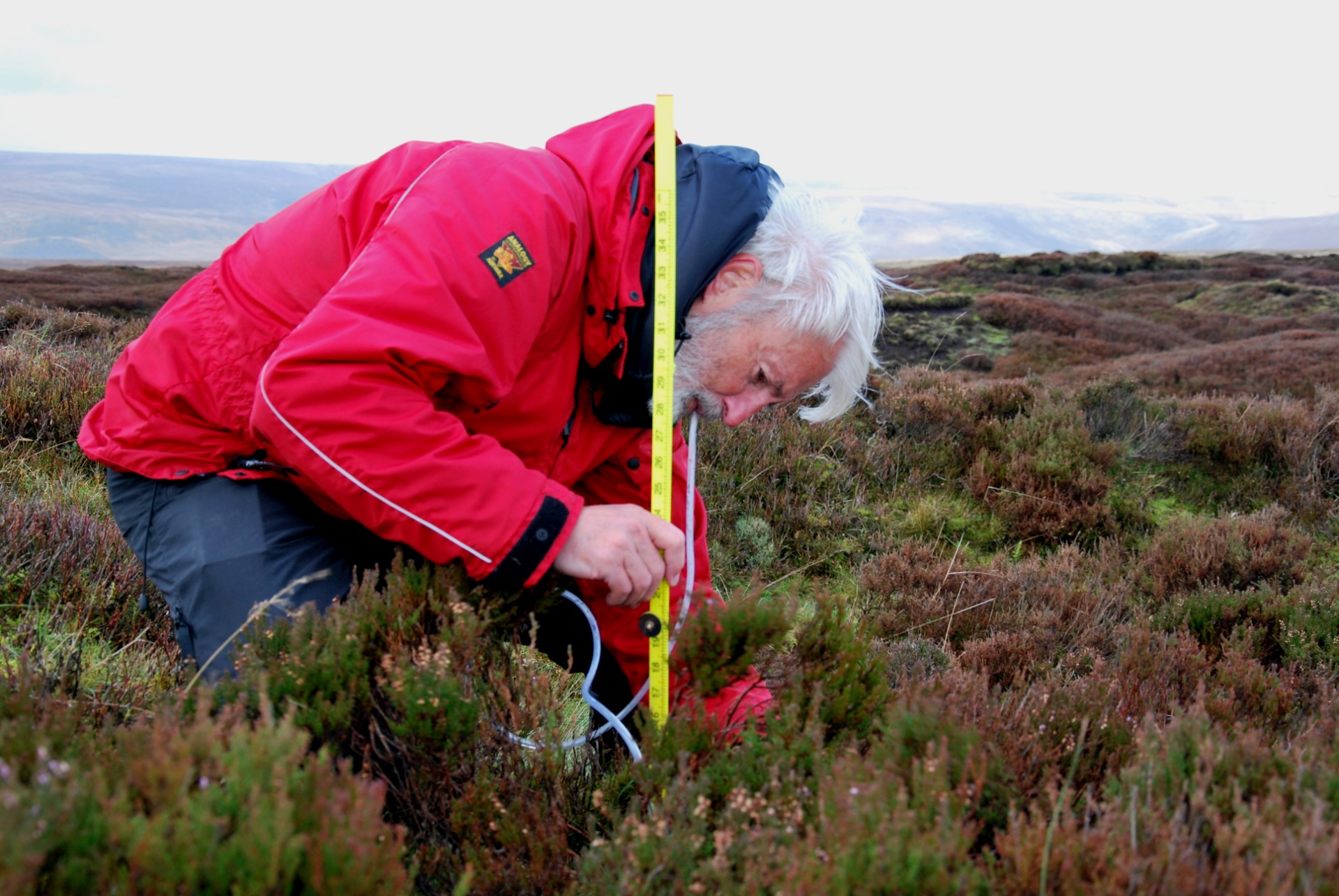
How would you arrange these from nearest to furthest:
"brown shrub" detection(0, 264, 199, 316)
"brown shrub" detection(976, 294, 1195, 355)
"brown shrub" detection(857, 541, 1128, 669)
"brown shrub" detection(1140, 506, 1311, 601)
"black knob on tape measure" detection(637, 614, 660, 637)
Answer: "black knob on tape measure" detection(637, 614, 660, 637) → "brown shrub" detection(857, 541, 1128, 669) → "brown shrub" detection(1140, 506, 1311, 601) → "brown shrub" detection(976, 294, 1195, 355) → "brown shrub" detection(0, 264, 199, 316)

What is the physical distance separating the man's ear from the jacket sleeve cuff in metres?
0.78

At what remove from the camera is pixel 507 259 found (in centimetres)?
190

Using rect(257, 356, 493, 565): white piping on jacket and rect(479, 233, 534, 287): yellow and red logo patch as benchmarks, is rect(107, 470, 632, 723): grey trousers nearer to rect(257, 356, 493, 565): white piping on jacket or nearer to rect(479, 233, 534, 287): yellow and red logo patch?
rect(257, 356, 493, 565): white piping on jacket

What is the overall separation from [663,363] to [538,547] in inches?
22.8

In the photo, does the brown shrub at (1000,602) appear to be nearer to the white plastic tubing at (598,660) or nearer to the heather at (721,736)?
the heather at (721,736)

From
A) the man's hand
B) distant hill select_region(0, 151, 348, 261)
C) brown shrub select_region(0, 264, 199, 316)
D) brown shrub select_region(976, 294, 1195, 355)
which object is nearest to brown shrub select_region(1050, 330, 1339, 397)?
brown shrub select_region(976, 294, 1195, 355)

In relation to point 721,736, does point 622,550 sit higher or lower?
higher

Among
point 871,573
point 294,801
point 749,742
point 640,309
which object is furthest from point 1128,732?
point 871,573

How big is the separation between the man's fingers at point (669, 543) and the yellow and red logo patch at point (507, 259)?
0.64 metres

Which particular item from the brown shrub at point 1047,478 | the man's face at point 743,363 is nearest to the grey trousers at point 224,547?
the man's face at point 743,363

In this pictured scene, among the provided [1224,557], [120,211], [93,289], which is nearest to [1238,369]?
[1224,557]

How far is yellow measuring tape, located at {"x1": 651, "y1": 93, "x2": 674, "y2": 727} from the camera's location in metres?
2.16

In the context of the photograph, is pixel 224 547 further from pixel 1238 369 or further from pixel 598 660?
pixel 1238 369

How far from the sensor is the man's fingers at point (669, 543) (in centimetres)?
202
